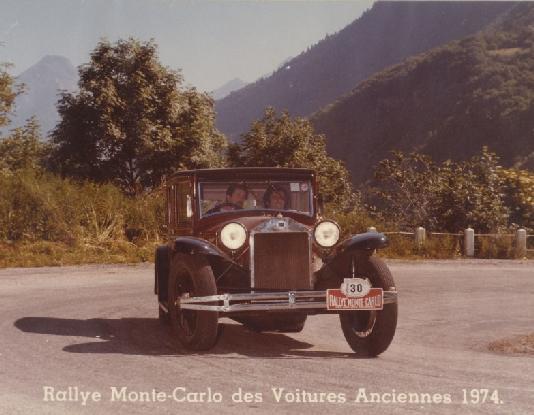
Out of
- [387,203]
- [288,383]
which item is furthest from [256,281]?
[387,203]

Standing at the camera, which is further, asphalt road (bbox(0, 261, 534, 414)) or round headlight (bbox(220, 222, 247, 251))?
round headlight (bbox(220, 222, 247, 251))

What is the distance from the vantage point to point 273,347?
24.8 ft

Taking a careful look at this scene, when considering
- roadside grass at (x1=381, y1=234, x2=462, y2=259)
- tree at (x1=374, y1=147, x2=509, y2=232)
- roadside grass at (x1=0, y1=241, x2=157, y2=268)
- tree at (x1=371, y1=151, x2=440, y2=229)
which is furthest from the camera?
tree at (x1=371, y1=151, x2=440, y2=229)

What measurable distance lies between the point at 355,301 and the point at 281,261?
3.01ft

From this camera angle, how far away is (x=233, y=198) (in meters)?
8.12

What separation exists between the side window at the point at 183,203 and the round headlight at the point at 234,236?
35.7 inches

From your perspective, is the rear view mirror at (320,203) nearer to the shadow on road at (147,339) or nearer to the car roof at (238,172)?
the car roof at (238,172)

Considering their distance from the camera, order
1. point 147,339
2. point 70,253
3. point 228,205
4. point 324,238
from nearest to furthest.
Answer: point 324,238 < point 147,339 < point 228,205 < point 70,253

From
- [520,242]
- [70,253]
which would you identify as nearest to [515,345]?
[70,253]

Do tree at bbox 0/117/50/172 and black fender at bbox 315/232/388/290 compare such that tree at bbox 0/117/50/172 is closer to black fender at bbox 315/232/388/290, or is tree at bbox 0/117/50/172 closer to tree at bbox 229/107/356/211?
tree at bbox 229/107/356/211

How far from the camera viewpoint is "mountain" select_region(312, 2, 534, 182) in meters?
89.0

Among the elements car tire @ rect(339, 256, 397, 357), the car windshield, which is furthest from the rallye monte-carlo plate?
the car windshield

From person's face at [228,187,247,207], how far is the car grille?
0.90 metres

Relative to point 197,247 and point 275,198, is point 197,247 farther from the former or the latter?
point 275,198
